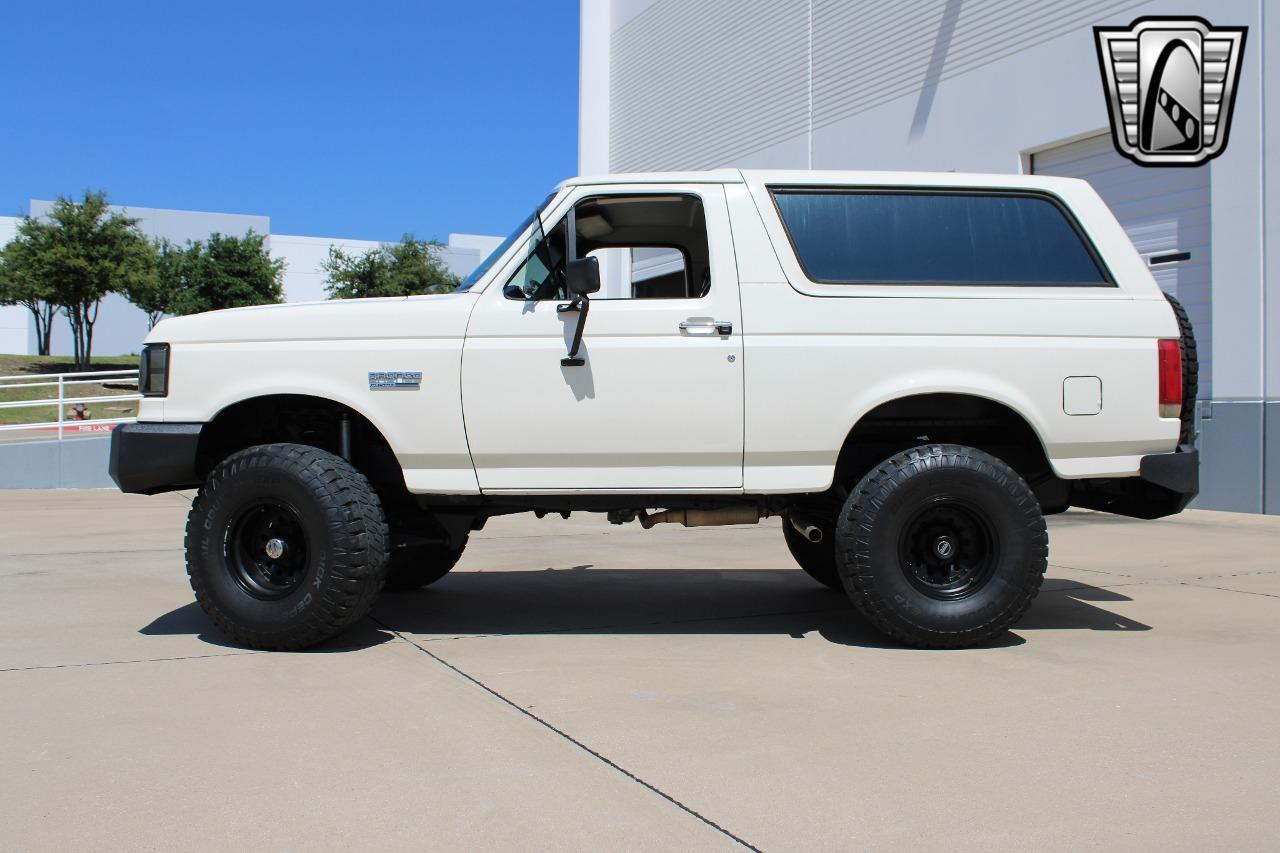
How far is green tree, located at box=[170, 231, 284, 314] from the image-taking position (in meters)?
46.0

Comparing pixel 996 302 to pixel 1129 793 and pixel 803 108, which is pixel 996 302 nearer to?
pixel 1129 793

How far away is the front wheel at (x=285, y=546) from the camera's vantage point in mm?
4840

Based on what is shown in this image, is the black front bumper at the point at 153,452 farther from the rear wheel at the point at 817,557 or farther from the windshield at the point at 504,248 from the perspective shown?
the rear wheel at the point at 817,557

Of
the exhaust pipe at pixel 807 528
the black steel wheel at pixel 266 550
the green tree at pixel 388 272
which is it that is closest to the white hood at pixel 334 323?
the black steel wheel at pixel 266 550

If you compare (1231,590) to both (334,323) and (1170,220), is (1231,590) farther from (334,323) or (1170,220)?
(1170,220)

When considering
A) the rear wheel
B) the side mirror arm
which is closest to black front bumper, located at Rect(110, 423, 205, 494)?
the side mirror arm

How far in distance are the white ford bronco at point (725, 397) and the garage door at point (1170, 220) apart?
7.86m

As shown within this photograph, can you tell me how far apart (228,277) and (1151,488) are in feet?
149

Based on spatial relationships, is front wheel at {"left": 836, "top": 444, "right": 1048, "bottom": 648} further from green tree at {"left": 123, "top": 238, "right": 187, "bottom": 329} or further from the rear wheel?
green tree at {"left": 123, "top": 238, "right": 187, "bottom": 329}

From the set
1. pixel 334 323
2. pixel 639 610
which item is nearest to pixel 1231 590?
pixel 639 610

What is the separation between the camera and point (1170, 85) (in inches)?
498

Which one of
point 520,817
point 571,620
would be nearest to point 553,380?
point 571,620

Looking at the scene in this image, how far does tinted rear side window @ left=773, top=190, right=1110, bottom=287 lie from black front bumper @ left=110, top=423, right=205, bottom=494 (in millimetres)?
2908

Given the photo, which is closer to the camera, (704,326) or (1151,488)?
(704,326)
